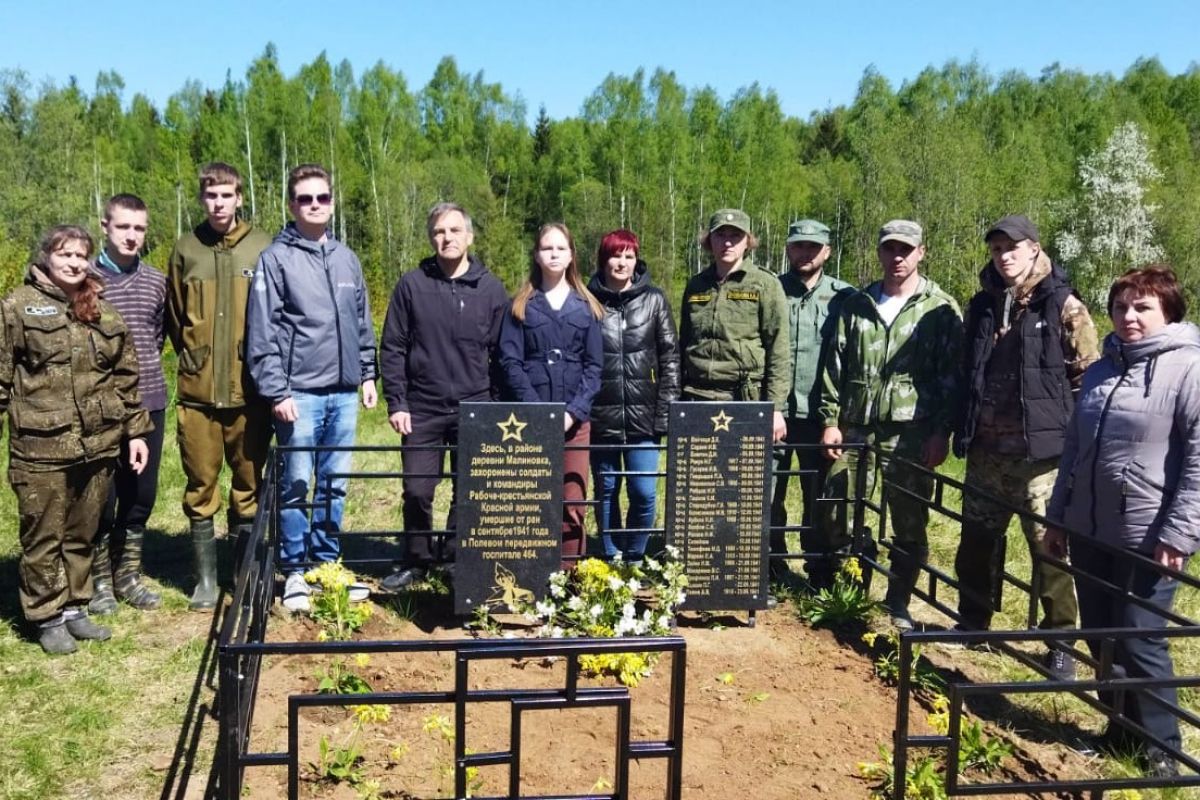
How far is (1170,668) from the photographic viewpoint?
3.73 meters

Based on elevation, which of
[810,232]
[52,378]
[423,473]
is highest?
[810,232]

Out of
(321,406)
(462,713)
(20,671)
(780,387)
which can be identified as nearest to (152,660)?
(20,671)

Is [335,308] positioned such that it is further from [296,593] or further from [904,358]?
[904,358]

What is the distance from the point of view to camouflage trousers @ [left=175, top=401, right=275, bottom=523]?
5207mm

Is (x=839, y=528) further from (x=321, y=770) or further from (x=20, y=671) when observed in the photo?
(x=20, y=671)

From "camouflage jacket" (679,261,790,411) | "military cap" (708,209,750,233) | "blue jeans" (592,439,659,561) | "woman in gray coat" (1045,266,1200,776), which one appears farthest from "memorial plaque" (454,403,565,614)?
"woman in gray coat" (1045,266,1200,776)

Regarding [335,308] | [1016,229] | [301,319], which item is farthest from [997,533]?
[301,319]

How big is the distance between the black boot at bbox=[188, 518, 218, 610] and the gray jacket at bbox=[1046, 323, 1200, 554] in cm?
428

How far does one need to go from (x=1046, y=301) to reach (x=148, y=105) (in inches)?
2188

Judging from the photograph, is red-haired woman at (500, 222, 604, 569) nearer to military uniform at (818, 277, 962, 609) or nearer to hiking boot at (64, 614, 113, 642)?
military uniform at (818, 277, 962, 609)

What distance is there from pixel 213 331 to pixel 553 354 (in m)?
1.77

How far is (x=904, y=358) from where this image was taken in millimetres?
5062

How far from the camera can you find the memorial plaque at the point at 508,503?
4812 mm

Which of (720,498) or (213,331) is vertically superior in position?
(213,331)
